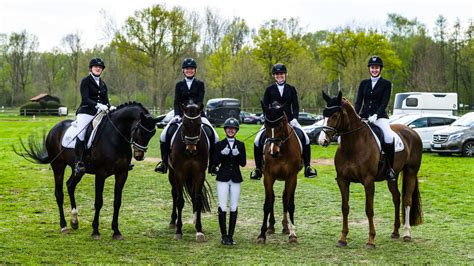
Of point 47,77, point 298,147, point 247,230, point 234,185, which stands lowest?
point 247,230

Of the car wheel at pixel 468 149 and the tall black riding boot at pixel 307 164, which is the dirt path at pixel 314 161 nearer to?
the car wheel at pixel 468 149

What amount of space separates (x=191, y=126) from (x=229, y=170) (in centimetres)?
104

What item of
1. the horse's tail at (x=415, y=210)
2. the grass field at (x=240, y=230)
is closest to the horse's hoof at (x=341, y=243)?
the grass field at (x=240, y=230)

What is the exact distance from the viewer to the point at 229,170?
371 inches

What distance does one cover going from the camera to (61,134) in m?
11.0

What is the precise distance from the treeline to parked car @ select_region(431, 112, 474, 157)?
104ft

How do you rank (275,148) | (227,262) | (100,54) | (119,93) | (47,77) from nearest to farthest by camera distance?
(227,262)
(275,148)
(119,93)
(100,54)
(47,77)

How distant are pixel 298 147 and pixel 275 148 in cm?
86

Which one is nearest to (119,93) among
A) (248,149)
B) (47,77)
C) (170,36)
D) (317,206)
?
(170,36)

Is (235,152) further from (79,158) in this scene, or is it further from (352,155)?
(79,158)

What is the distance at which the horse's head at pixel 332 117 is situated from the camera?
8797 mm

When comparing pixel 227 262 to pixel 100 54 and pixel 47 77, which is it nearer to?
pixel 100 54

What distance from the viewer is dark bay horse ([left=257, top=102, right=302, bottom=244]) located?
892cm

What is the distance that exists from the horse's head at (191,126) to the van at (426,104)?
1328 inches
